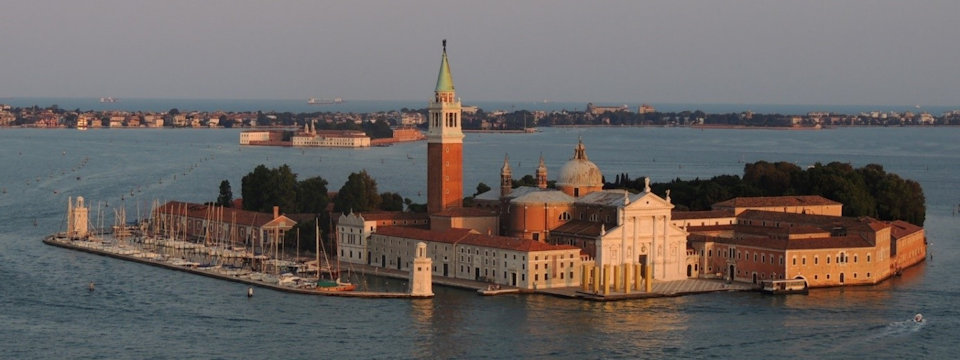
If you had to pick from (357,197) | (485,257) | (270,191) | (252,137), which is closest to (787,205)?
(485,257)

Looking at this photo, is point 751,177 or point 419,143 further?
point 419,143

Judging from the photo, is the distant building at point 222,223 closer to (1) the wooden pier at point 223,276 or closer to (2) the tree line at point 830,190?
(1) the wooden pier at point 223,276

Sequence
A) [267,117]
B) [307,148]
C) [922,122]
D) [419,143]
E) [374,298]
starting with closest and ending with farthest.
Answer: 1. [374,298]
2. [307,148]
3. [419,143]
4. [267,117]
5. [922,122]

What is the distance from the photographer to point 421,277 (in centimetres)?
3341

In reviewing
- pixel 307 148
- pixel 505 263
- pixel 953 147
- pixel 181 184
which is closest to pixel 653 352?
pixel 505 263

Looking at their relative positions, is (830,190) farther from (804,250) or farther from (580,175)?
(804,250)

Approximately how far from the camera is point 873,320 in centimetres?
3064

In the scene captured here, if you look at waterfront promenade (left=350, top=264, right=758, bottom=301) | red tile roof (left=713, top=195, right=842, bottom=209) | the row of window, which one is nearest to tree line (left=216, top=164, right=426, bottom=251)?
waterfront promenade (left=350, top=264, right=758, bottom=301)

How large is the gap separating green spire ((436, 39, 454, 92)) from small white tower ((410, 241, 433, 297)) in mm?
7175

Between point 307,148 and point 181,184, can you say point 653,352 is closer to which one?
point 181,184

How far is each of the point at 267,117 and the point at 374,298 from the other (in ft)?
417

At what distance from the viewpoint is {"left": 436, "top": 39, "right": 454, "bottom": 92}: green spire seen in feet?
130

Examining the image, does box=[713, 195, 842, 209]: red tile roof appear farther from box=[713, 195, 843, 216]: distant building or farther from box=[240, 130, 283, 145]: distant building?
box=[240, 130, 283, 145]: distant building

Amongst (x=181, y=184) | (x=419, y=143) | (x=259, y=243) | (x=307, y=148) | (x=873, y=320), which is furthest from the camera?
(x=419, y=143)
